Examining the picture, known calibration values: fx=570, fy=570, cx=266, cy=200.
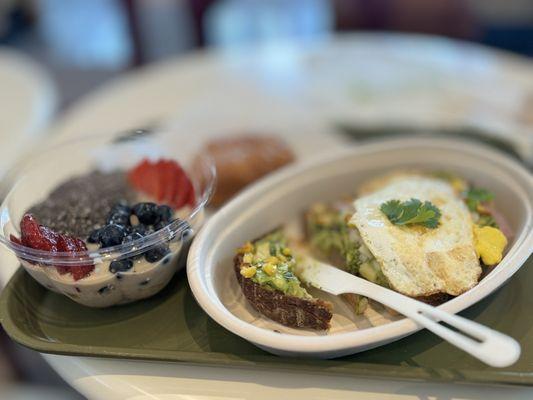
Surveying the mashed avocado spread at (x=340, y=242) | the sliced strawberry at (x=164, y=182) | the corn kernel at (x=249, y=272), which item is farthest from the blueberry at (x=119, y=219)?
the mashed avocado spread at (x=340, y=242)

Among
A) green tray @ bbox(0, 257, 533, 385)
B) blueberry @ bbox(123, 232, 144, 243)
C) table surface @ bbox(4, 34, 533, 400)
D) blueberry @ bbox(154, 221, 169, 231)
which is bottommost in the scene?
green tray @ bbox(0, 257, 533, 385)

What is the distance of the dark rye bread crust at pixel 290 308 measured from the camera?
1.00 metres

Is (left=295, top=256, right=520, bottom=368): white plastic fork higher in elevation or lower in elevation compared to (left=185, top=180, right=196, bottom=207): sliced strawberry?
lower

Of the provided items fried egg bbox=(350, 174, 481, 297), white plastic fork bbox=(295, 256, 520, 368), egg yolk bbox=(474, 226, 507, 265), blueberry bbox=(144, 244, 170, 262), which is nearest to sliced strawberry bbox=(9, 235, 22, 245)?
blueberry bbox=(144, 244, 170, 262)

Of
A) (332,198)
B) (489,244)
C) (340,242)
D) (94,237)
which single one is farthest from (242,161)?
(489,244)

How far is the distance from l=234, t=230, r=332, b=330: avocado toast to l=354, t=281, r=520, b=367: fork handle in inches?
3.9

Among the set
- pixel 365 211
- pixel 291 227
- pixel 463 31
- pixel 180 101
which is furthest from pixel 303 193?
pixel 463 31

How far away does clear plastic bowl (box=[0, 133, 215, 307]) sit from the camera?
1.01 m

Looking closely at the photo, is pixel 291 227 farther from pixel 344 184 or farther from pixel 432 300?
pixel 432 300

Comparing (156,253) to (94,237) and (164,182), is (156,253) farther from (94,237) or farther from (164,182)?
(164,182)

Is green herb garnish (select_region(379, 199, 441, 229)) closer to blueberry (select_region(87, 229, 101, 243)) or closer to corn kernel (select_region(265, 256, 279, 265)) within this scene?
corn kernel (select_region(265, 256, 279, 265))

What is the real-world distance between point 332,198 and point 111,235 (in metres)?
0.56

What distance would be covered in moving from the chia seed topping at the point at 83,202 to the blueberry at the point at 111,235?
82 millimetres

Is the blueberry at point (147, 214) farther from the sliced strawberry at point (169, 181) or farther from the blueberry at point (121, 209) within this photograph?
the sliced strawberry at point (169, 181)
